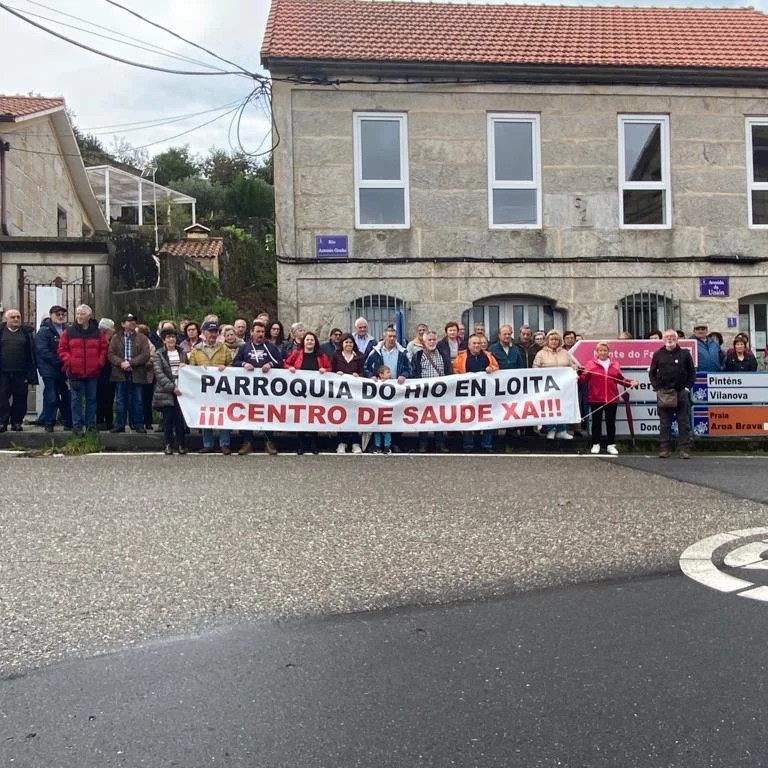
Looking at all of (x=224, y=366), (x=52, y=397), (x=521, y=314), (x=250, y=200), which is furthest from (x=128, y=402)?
(x=250, y=200)

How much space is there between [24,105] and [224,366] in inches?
576

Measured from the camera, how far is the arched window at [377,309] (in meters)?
15.7

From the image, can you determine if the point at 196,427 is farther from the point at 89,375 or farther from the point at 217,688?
the point at 217,688

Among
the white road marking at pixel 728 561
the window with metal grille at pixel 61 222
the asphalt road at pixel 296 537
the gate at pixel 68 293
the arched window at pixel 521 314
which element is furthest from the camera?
the window with metal grille at pixel 61 222

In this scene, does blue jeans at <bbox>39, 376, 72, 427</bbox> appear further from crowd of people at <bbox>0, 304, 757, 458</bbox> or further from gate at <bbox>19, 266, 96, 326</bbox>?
gate at <bbox>19, 266, 96, 326</bbox>

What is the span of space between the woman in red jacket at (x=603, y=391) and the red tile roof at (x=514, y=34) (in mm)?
6686

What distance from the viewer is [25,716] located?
3482 mm

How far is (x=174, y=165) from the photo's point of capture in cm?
5116

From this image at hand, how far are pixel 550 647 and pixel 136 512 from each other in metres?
4.30

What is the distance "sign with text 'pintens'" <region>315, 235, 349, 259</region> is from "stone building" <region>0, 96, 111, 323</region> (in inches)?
147

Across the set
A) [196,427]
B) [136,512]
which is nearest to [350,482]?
[136,512]

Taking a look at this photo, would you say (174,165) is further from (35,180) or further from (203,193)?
(35,180)

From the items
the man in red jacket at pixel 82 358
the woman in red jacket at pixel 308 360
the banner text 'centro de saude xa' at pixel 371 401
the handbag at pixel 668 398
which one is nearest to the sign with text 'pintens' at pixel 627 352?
the banner text 'centro de saude xa' at pixel 371 401

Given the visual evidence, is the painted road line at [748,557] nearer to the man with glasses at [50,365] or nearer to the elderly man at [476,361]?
the elderly man at [476,361]
